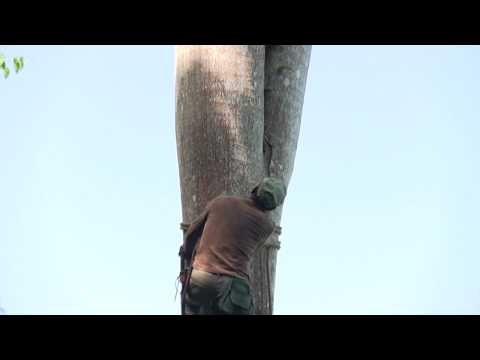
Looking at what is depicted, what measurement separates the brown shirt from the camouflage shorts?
2.3 inches

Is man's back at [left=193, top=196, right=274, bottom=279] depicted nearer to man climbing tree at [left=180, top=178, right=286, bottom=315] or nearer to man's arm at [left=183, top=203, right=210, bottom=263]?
man climbing tree at [left=180, top=178, right=286, bottom=315]

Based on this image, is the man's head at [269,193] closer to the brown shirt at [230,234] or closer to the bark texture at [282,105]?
the brown shirt at [230,234]

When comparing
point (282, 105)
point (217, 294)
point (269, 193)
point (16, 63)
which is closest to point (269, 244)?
point (269, 193)

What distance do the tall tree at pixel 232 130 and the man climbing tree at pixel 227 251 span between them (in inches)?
20.5

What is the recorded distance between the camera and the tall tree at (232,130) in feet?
21.3

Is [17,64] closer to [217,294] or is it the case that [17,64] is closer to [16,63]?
[16,63]

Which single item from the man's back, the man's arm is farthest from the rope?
the man's back

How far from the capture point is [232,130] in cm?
666

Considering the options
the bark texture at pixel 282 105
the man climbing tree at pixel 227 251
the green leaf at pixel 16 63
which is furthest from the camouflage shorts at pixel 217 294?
the green leaf at pixel 16 63
